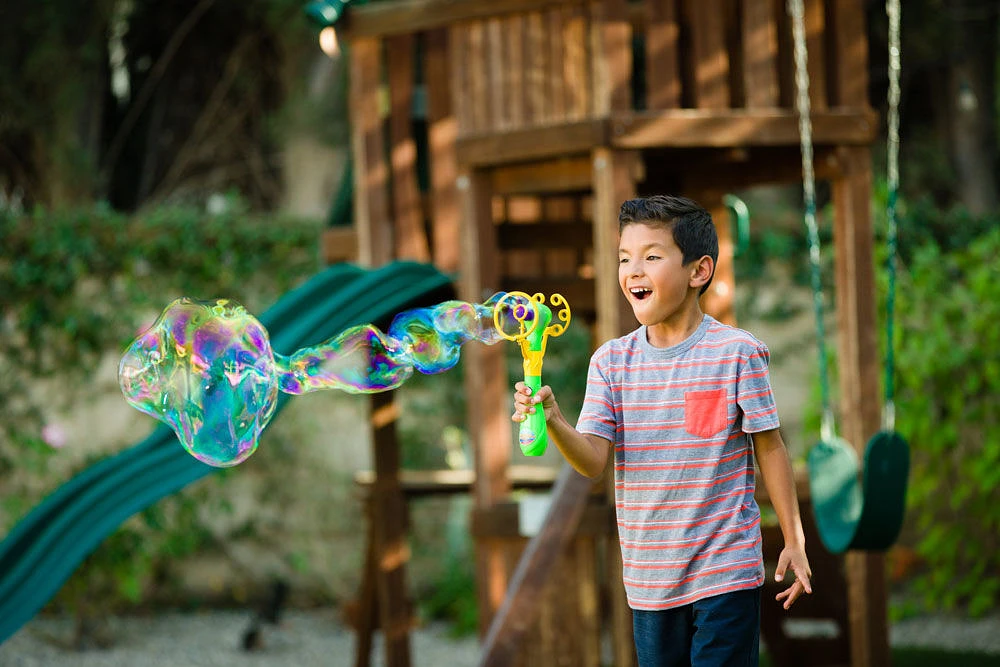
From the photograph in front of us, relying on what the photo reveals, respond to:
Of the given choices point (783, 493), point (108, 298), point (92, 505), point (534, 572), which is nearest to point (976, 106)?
point (108, 298)

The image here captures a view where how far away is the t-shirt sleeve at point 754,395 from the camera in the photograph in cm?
214

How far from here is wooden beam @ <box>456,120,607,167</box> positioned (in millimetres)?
4113

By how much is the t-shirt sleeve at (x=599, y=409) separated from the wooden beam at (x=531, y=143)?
77.3 inches

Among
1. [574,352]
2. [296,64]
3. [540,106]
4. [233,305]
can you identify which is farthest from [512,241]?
[296,64]

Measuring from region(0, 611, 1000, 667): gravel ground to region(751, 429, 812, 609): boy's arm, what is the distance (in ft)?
15.8

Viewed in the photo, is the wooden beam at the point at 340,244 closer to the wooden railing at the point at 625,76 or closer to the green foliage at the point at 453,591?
the wooden railing at the point at 625,76

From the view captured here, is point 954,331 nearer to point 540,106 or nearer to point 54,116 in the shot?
→ point 540,106

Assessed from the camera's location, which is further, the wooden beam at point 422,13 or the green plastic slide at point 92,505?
the wooden beam at point 422,13

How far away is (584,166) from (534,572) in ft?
4.90

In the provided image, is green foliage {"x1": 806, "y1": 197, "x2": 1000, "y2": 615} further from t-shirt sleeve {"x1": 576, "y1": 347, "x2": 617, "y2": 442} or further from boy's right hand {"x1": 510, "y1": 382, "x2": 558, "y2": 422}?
boy's right hand {"x1": 510, "y1": 382, "x2": 558, "y2": 422}

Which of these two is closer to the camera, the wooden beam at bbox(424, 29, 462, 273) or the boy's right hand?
the boy's right hand

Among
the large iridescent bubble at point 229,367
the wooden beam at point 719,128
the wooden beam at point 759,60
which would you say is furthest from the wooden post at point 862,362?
the large iridescent bubble at point 229,367

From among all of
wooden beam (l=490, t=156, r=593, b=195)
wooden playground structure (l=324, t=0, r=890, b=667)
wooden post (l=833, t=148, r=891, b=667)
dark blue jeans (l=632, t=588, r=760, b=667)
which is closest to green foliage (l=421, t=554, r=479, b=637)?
wooden playground structure (l=324, t=0, r=890, b=667)

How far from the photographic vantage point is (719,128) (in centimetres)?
418
